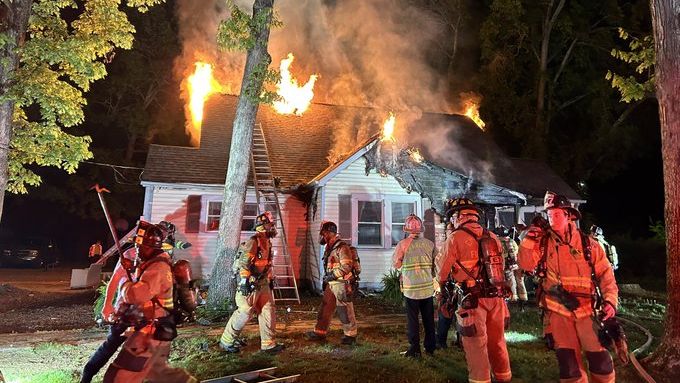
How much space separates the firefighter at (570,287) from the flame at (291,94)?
1396 centimetres

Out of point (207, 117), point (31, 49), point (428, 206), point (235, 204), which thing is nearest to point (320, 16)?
point (207, 117)

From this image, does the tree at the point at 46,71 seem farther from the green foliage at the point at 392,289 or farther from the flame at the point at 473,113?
the flame at the point at 473,113

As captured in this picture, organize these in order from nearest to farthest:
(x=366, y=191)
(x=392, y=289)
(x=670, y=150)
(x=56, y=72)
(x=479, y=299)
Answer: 1. (x=479, y=299)
2. (x=670, y=150)
3. (x=56, y=72)
4. (x=392, y=289)
5. (x=366, y=191)

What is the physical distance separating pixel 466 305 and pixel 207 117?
13.7 m

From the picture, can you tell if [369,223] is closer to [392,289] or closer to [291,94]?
[392,289]

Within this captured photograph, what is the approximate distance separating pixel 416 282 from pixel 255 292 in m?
2.15

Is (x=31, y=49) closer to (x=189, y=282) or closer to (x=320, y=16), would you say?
(x=189, y=282)

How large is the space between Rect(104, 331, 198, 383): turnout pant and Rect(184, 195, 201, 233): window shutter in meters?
9.41

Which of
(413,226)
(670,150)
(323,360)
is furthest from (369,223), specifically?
(670,150)

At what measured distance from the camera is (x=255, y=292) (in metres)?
6.12

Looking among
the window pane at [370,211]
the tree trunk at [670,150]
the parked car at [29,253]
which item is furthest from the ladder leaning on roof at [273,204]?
the parked car at [29,253]

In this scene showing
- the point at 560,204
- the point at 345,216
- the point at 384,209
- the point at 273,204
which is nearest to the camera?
the point at 560,204

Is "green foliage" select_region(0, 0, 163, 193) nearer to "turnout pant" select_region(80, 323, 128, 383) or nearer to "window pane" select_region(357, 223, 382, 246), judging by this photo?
"turnout pant" select_region(80, 323, 128, 383)

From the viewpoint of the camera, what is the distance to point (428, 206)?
13094mm
